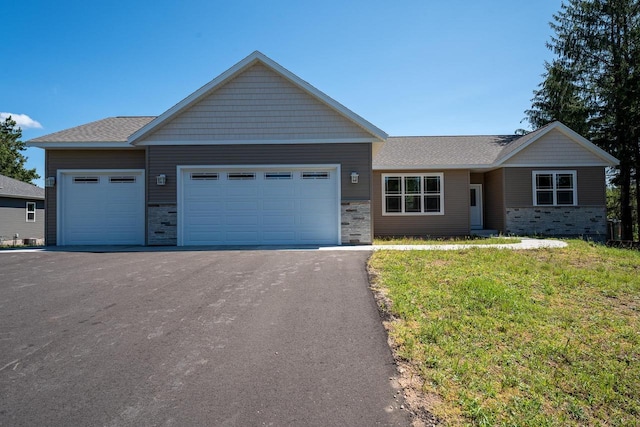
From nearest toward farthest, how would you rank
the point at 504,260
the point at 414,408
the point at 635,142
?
the point at 414,408 < the point at 504,260 < the point at 635,142

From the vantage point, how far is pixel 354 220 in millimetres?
11312

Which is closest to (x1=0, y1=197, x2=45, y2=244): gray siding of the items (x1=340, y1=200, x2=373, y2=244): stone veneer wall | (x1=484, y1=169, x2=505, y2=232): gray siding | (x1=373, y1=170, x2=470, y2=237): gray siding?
(x1=340, y1=200, x2=373, y2=244): stone veneer wall

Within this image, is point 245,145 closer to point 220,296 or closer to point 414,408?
point 220,296

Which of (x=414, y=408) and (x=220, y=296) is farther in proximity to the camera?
(x=220, y=296)

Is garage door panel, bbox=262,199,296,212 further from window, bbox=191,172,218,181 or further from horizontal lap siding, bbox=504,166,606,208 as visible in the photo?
horizontal lap siding, bbox=504,166,606,208

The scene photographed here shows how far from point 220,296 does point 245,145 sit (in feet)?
23.1

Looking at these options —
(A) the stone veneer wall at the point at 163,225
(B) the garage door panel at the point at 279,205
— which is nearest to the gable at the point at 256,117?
(B) the garage door panel at the point at 279,205

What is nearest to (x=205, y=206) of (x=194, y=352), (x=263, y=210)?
(x=263, y=210)

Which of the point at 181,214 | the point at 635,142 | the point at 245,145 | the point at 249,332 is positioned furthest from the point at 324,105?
the point at 635,142

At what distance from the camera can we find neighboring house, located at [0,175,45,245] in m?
20.1

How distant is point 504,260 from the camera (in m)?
7.89

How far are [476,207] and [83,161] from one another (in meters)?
16.2

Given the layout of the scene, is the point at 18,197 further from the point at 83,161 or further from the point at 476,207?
the point at 476,207

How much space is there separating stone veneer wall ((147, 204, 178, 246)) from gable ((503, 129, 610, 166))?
12.9 meters
